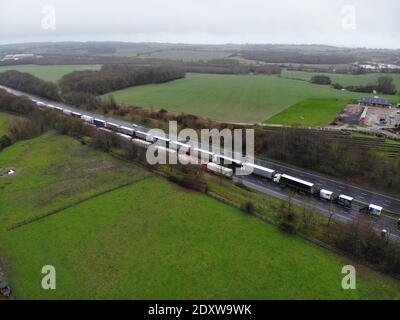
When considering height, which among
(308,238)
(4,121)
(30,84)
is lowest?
(308,238)

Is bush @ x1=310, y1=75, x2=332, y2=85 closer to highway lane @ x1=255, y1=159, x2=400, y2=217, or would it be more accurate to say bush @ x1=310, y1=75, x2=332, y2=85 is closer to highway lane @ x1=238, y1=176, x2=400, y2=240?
highway lane @ x1=255, y1=159, x2=400, y2=217

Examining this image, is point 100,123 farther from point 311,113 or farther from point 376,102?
point 376,102

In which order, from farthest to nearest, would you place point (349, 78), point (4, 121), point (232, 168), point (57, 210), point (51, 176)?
point (349, 78) → point (4, 121) → point (232, 168) → point (51, 176) → point (57, 210)

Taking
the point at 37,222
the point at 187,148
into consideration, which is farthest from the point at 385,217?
the point at 37,222

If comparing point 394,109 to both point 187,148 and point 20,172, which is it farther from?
point 20,172

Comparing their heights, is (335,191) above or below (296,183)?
below

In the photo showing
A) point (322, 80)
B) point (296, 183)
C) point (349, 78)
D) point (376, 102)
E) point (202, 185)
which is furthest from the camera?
point (349, 78)

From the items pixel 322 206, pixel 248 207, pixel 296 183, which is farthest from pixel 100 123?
pixel 322 206
